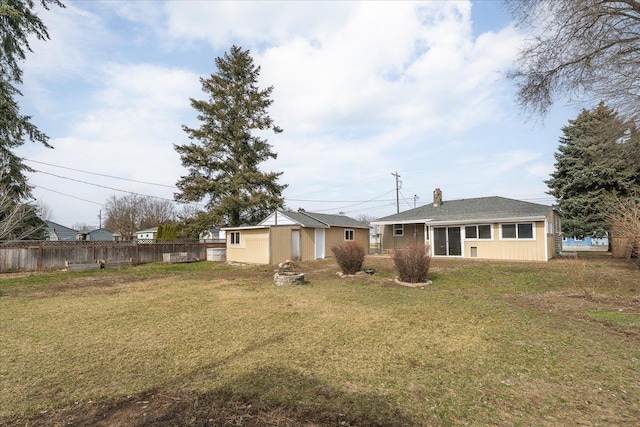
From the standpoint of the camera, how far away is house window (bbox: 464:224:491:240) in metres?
16.8

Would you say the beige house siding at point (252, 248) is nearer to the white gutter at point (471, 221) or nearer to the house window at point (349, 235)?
the house window at point (349, 235)

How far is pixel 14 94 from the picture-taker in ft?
44.7

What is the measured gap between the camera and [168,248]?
20.8 meters

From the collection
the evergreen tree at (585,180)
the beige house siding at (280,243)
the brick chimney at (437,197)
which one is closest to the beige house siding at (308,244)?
the beige house siding at (280,243)

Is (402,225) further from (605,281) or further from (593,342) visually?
(593,342)

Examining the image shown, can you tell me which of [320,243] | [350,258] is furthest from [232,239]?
[350,258]

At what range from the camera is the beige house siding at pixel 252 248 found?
1855 cm

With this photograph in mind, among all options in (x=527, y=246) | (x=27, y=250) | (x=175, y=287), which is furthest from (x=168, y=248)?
(x=527, y=246)

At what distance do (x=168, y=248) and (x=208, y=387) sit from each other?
19.4 metres

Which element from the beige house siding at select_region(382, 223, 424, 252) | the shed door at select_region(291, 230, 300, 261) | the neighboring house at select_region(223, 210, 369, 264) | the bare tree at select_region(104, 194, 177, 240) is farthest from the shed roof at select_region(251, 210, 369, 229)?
the bare tree at select_region(104, 194, 177, 240)

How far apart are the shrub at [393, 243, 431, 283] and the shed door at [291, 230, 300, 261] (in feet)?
33.2

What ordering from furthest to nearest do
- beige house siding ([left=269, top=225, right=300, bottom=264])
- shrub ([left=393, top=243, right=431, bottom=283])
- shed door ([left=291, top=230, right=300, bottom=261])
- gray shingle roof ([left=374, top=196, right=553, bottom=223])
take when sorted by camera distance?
shed door ([left=291, top=230, right=300, bottom=261]) → beige house siding ([left=269, top=225, right=300, bottom=264]) → gray shingle roof ([left=374, top=196, right=553, bottom=223]) → shrub ([left=393, top=243, right=431, bottom=283])

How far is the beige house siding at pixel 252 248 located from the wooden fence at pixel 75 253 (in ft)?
11.5

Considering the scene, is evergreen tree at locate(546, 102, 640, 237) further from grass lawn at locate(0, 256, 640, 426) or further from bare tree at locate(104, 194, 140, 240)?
bare tree at locate(104, 194, 140, 240)
